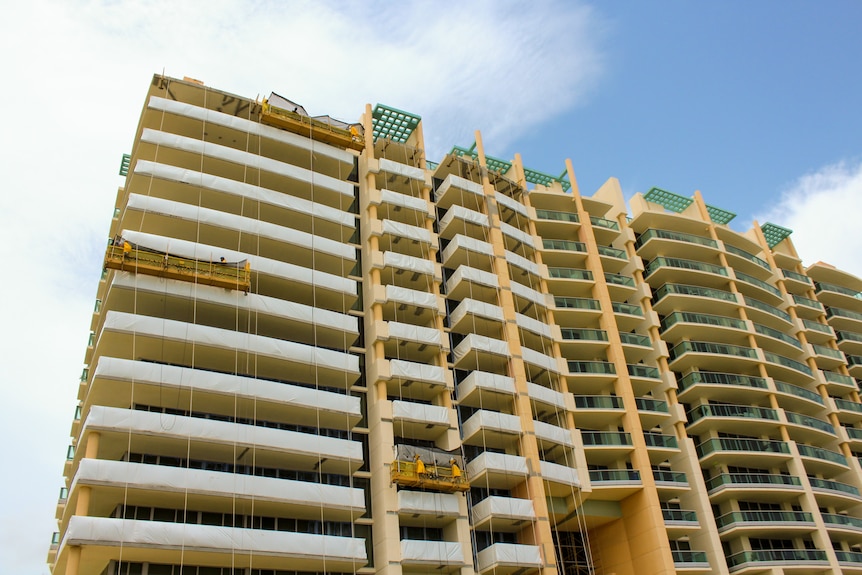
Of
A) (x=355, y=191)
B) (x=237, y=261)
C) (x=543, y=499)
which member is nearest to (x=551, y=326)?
(x=543, y=499)

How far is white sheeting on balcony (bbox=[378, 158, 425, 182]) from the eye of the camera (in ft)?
194

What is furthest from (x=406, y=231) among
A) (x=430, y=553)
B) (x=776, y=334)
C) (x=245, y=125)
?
(x=776, y=334)

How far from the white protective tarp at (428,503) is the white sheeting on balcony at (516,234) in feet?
79.7

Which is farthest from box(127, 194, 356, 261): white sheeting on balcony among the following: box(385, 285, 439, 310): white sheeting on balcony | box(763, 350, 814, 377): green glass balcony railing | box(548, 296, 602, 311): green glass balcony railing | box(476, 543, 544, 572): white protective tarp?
box(763, 350, 814, 377): green glass balcony railing

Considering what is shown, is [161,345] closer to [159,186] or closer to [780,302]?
[159,186]

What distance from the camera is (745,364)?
217 ft

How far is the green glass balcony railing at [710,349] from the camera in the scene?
64125mm

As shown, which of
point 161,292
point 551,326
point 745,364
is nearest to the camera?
point 161,292

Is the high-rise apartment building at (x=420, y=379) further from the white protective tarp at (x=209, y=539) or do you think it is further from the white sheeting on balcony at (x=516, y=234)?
the white sheeting on balcony at (x=516, y=234)

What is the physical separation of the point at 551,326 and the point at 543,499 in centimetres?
1559

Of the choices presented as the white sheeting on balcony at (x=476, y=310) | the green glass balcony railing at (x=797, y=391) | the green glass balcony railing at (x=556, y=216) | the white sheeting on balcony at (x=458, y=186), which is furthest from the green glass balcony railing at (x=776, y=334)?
the white sheeting on balcony at (x=458, y=186)

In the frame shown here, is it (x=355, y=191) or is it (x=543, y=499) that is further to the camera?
(x=355, y=191)

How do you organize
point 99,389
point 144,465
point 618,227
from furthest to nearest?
point 618,227, point 99,389, point 144,465

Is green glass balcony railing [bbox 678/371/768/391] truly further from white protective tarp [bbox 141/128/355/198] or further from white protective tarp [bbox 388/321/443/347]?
white protective tarp [bbox 141/128/355/198]
